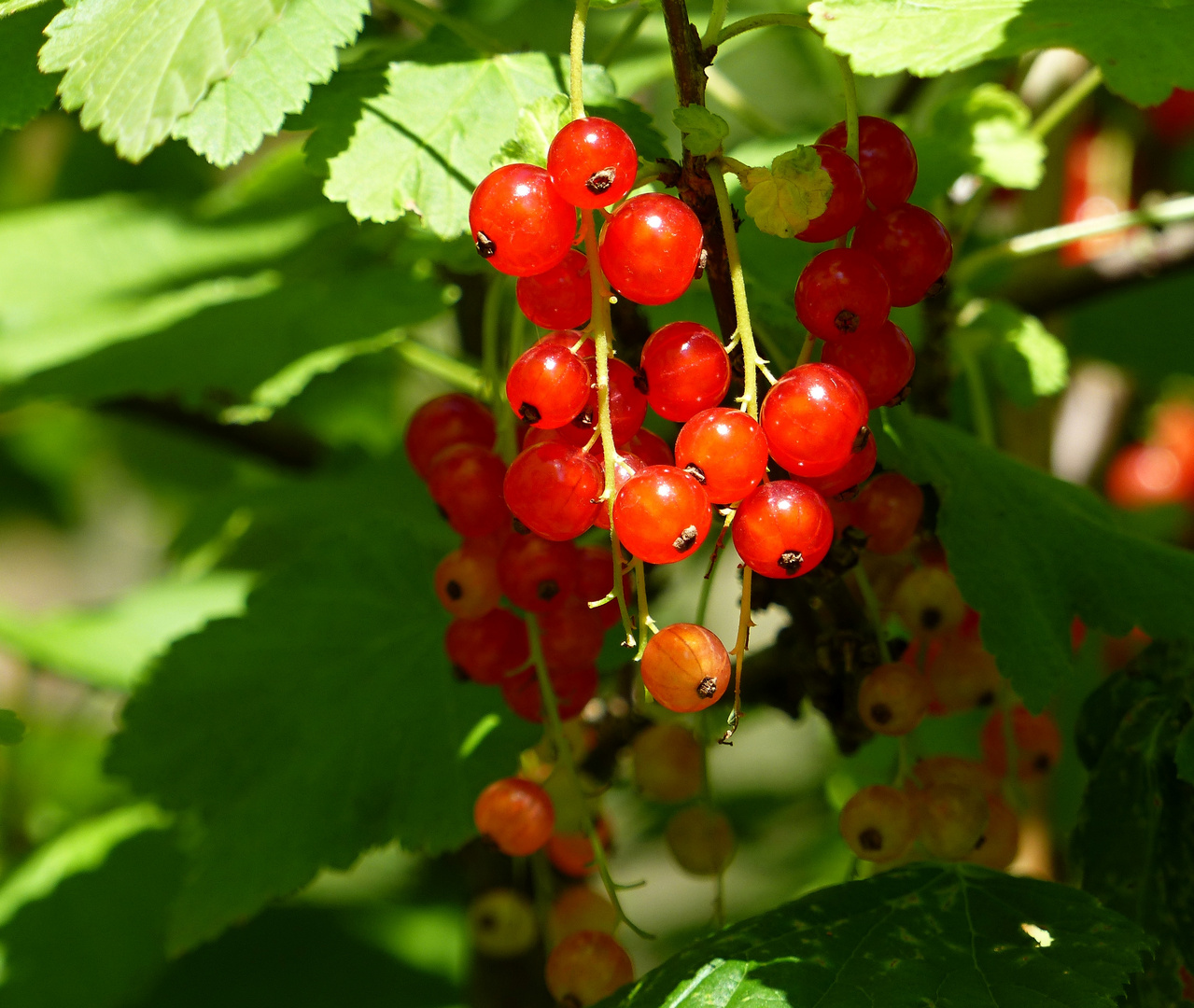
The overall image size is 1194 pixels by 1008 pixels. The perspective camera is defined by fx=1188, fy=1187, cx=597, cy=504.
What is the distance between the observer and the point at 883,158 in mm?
644

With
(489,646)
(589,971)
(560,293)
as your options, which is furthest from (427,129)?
(589,971)

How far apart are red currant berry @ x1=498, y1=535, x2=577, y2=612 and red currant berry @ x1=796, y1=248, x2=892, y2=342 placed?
0.68ft

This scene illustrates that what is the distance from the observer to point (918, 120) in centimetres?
174

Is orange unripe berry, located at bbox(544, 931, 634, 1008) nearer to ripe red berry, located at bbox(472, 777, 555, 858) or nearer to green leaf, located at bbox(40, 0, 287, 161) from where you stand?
ripe red berry, located at bbox(472, 777, 555, 858)

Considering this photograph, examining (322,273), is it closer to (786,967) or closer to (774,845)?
(786,967)

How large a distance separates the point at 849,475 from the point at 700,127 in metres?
0.20

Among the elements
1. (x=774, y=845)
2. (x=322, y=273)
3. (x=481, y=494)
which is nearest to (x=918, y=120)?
(x=322, y=273)

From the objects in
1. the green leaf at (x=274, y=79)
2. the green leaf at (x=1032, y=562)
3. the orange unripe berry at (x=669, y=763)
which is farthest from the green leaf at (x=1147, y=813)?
the green leaf at (x=274, y=79)

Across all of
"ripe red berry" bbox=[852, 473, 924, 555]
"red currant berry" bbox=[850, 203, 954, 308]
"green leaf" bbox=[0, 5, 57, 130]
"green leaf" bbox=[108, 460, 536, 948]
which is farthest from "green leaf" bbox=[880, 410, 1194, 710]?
"green leaf" bbox=[0, 5, 57, 130]

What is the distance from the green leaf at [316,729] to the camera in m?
0.91

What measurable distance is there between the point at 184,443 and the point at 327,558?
143 cm

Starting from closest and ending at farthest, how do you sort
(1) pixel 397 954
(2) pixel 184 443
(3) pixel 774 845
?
(1) pixel 397 954, (3) pixel 774 845, (2) pixel 184 443

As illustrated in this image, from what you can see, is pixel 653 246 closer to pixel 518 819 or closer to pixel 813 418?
pixel 813 418

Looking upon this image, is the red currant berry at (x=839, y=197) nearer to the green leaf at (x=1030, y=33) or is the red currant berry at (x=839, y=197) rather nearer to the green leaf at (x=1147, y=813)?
the green leaf at (x=1030, y=33)
